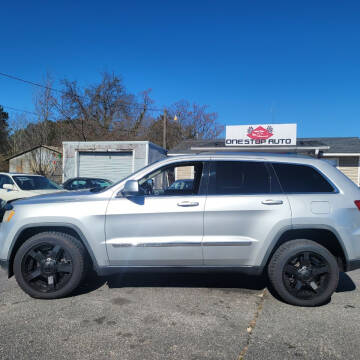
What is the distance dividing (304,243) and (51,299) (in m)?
3.12

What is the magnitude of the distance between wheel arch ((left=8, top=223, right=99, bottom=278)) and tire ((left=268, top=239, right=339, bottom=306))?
7.13ft

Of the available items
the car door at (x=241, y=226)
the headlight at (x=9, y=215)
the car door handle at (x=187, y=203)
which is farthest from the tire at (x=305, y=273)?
the headlight at (x=9, y=215)

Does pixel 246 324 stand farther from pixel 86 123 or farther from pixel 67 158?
pixel 86 123

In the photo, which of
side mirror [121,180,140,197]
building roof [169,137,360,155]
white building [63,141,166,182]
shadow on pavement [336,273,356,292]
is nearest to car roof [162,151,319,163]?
side mirror [121,180,140,197]

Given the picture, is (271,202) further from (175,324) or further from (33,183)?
(33,183)

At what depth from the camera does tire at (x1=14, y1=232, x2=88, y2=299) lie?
3.50 meters

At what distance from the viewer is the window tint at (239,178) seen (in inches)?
141

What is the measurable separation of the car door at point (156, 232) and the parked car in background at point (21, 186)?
5.88 meters

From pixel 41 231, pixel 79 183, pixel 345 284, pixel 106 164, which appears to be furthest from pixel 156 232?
pixel 106 164

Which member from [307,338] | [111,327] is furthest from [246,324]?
[111,327]

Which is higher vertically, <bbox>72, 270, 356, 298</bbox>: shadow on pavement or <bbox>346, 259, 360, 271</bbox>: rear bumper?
<bbox>346, 259, 360, 271</bbox>: rear bumper

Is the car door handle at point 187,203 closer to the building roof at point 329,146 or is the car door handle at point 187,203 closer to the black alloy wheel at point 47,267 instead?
the black alloy wheel at point 47,267

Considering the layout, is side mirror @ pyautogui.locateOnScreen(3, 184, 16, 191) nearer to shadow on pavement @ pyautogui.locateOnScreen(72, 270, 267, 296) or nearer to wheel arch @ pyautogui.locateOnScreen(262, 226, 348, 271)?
shadow on pavement @ pyautogui.locateOnScreen(72, 270, 267, 296)

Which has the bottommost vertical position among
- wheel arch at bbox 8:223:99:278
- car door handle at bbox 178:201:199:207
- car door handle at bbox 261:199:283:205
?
wheel arch at bbox 8:223:99:278
